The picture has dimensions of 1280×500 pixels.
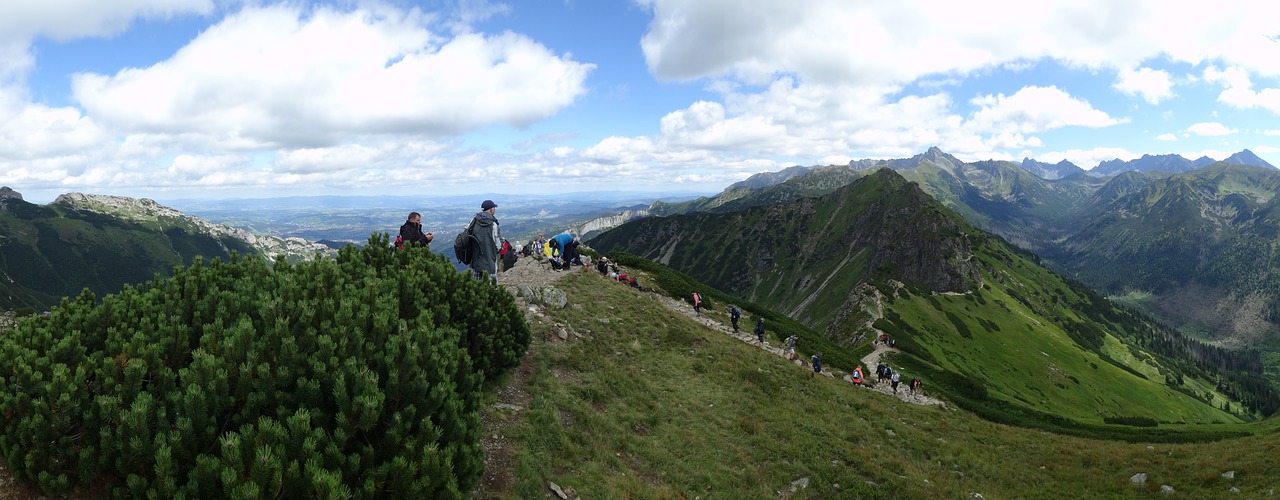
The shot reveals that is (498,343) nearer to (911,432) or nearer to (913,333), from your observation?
(911,432)

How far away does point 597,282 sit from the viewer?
3534 cm

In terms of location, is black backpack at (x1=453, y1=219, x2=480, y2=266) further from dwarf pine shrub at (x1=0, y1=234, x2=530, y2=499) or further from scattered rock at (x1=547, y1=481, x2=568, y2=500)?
scattered rock at (x1=547, y1=481, x2=568, y2=500)

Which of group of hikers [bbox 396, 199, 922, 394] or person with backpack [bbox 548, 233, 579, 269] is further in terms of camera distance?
person with backpack [bbox 548, 233, 579, 269]

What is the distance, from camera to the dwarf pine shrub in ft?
22.2

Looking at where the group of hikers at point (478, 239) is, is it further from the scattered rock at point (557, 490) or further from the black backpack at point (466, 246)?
the scattered rock at point (557, 490)

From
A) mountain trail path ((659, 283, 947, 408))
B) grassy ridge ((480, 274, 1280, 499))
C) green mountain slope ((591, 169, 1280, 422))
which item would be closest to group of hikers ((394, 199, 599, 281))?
grassy ridge ((480, 274, 1280, 499))

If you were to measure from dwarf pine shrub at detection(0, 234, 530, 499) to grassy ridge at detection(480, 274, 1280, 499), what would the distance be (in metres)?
3.24

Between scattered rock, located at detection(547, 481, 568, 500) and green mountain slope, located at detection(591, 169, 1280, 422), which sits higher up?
scattered rock, located at detection(547, 481, 568, 500)

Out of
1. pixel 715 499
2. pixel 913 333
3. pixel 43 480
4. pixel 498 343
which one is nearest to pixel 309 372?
pixel 43 480

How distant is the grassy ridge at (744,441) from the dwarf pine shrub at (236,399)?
324 centimetres

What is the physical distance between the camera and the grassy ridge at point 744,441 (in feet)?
46.9

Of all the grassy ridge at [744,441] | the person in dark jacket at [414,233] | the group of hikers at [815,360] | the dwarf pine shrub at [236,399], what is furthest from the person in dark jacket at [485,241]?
the group of hikers at [815,360]

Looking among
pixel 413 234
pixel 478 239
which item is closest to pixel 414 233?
pixel 413 234

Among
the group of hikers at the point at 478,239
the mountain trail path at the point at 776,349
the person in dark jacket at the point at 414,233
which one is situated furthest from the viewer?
the mountain trail path at the point at 776,349
